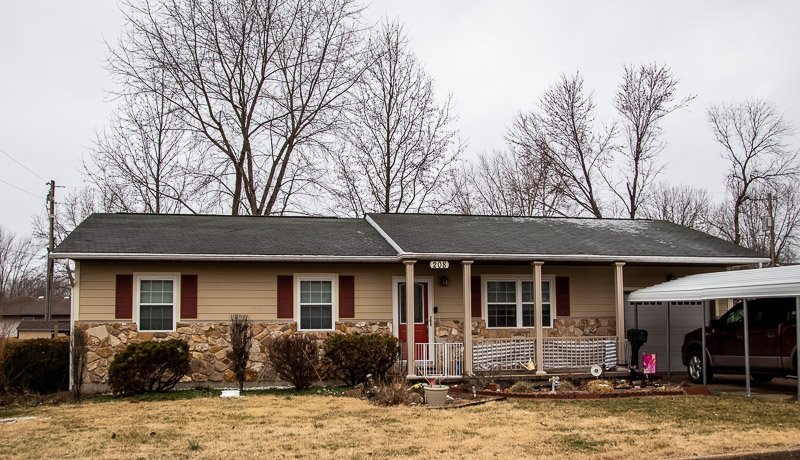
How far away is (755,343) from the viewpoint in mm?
14781

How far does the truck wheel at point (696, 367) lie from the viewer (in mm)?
16094

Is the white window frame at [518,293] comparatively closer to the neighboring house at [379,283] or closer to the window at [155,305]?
the neighboring house at [379,283]

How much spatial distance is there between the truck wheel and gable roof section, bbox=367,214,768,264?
2346 mm

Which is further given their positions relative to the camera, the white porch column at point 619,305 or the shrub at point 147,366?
the white porch column at point 619,305

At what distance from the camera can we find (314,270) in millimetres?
16969

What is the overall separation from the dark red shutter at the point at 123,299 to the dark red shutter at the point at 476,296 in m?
7.51

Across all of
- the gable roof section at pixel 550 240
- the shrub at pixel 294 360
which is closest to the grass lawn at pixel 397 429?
the shrub at pixel 294 360

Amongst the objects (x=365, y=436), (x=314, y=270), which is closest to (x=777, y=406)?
(x=365, y=436)

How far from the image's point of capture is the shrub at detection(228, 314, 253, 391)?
50.9 ft

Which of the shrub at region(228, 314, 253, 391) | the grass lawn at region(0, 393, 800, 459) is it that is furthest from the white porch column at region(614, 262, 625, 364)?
the shrub at region(228, 314, 253, 391)

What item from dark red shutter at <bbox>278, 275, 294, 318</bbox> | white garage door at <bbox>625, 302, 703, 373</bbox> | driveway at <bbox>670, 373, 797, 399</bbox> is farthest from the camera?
white garage door at <bbox>625, 302, 703, 373</bbox>

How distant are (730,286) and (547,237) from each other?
538 cm

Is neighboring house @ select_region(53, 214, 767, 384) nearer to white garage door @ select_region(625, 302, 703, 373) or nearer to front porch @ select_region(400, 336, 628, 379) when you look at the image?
front porch @ select_region(400, 336, 628, 379)

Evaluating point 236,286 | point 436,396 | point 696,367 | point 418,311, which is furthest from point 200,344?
point 696,367
